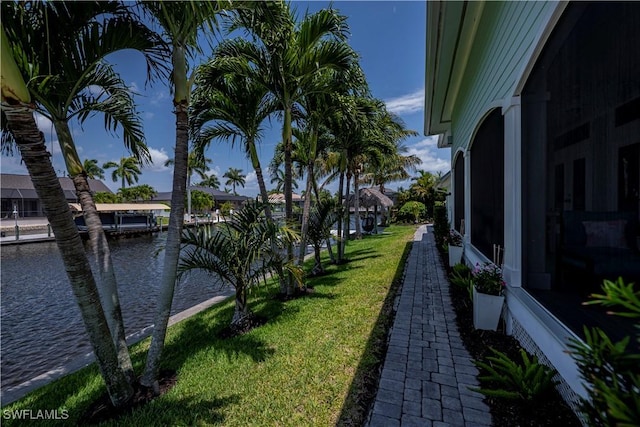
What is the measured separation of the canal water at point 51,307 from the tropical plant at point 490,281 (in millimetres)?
4382

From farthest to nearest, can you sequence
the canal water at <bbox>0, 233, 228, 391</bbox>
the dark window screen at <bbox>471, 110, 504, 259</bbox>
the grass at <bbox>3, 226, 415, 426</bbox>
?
the canal water at <bbox>0, 233, 228, 391</bbox>, the dark window screen at <bbox>471, 110, 504, 259</bbox>, the grass at <bbox>3, 226, 415, 426</bbox>

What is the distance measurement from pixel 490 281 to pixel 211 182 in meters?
75.7

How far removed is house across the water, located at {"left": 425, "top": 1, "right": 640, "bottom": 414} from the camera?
2617 mm

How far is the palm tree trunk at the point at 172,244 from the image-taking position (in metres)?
3.24

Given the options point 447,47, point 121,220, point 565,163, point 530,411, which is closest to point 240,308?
point 530,411

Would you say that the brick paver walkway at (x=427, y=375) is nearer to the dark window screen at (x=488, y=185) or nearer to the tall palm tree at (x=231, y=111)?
the dark window screen at (x=488, y=185)

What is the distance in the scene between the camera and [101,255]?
329 cm

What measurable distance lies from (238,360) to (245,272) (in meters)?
1.25

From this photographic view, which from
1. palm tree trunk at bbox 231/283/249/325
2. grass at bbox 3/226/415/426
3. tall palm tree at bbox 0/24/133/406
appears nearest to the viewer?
tall palm tree at bbox 0/24/133/406

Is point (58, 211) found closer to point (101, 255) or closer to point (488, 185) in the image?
point (101, 255)

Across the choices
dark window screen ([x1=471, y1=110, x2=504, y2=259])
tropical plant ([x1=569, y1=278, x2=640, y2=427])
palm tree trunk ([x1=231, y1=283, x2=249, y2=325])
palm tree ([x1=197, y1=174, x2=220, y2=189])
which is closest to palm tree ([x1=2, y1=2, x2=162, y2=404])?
palm tree trunk ([x1=231, y1=283, x2=249, y2=325])

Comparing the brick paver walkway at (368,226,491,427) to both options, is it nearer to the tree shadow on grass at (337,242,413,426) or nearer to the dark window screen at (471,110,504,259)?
the tree shadow on grass at (337,242,413,426)

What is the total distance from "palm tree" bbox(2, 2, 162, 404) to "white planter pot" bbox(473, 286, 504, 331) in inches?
167

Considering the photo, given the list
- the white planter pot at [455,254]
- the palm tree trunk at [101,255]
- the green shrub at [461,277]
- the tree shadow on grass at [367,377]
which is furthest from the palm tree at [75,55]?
the white planter pot at [455,254]
